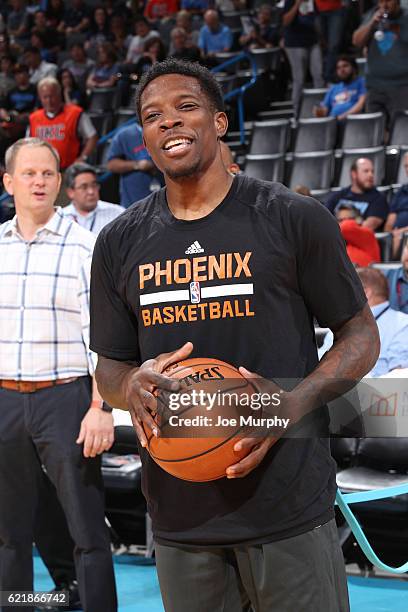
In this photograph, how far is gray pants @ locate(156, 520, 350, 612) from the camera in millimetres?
1960

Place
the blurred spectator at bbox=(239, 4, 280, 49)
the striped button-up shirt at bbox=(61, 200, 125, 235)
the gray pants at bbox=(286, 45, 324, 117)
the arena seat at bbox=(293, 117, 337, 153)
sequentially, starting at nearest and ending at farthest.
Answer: the striped button-up shirt at bbox=(61, 200, 125, 235), the arena seat at bbox=(293, 117, 337, 153), the gray pants at bbox=(286, 45, 324, 117), the blurred spectator at bbox=(239, 4, 280, 49)

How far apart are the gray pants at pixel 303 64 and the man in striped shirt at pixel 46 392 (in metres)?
7.01

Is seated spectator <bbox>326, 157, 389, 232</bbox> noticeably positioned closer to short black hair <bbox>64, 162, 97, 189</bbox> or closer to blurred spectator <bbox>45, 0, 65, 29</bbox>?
short black hair <bbox>64, 162, 97, 189</bbox>

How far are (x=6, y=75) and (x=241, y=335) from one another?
11.8 m

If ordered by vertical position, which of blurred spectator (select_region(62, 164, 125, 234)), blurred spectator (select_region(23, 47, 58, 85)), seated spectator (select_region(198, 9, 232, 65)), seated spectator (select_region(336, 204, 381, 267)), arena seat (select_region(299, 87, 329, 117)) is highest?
seated spectator (select_region(198, 9, 232, 65))

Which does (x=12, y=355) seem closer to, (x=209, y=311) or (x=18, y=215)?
(x=18, y=215)

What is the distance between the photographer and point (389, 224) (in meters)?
7.46

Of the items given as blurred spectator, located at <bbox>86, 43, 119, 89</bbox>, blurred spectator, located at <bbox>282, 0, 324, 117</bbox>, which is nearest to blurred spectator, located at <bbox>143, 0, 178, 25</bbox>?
blurred spectator, located at <bbox>86, 43, 119, 89</bbox>

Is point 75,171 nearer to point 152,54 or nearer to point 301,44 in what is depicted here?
point 301,44

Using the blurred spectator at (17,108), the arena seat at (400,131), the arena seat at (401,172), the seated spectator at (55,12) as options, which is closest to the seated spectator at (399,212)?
the arena seat at (401,172)

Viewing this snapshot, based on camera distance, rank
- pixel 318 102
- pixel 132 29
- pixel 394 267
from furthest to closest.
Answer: pixel 132 29, pixel 318 102, pixel 394 267

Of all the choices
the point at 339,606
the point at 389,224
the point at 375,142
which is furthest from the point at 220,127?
the point at 375,142

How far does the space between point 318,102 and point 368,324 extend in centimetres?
825

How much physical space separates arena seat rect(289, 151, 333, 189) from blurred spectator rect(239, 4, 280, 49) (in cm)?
304
